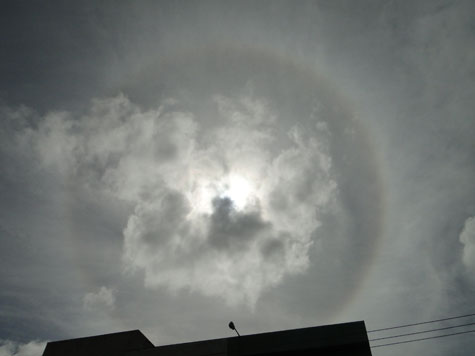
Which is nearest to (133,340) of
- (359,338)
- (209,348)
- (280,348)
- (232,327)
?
(209,348)

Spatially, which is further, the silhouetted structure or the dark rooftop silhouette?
the dark rooftop silhouette

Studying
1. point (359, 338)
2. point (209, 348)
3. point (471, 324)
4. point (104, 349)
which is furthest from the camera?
point (104, 349)

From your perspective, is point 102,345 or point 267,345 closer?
point 267,345

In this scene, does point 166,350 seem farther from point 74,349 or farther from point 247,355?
point 74,349

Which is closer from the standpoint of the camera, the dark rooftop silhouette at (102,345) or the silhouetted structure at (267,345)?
the silhouetted structure at (267,345)

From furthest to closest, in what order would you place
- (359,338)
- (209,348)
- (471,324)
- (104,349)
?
(104,349) < (209,348) < (359,338) < (471,324)

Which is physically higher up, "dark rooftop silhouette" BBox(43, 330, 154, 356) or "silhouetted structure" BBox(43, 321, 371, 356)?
"dark rooftop silhouette" BBox(43, 330, 154, 356)

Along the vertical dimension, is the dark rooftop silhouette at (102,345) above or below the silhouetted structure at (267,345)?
above

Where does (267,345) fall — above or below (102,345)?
below
